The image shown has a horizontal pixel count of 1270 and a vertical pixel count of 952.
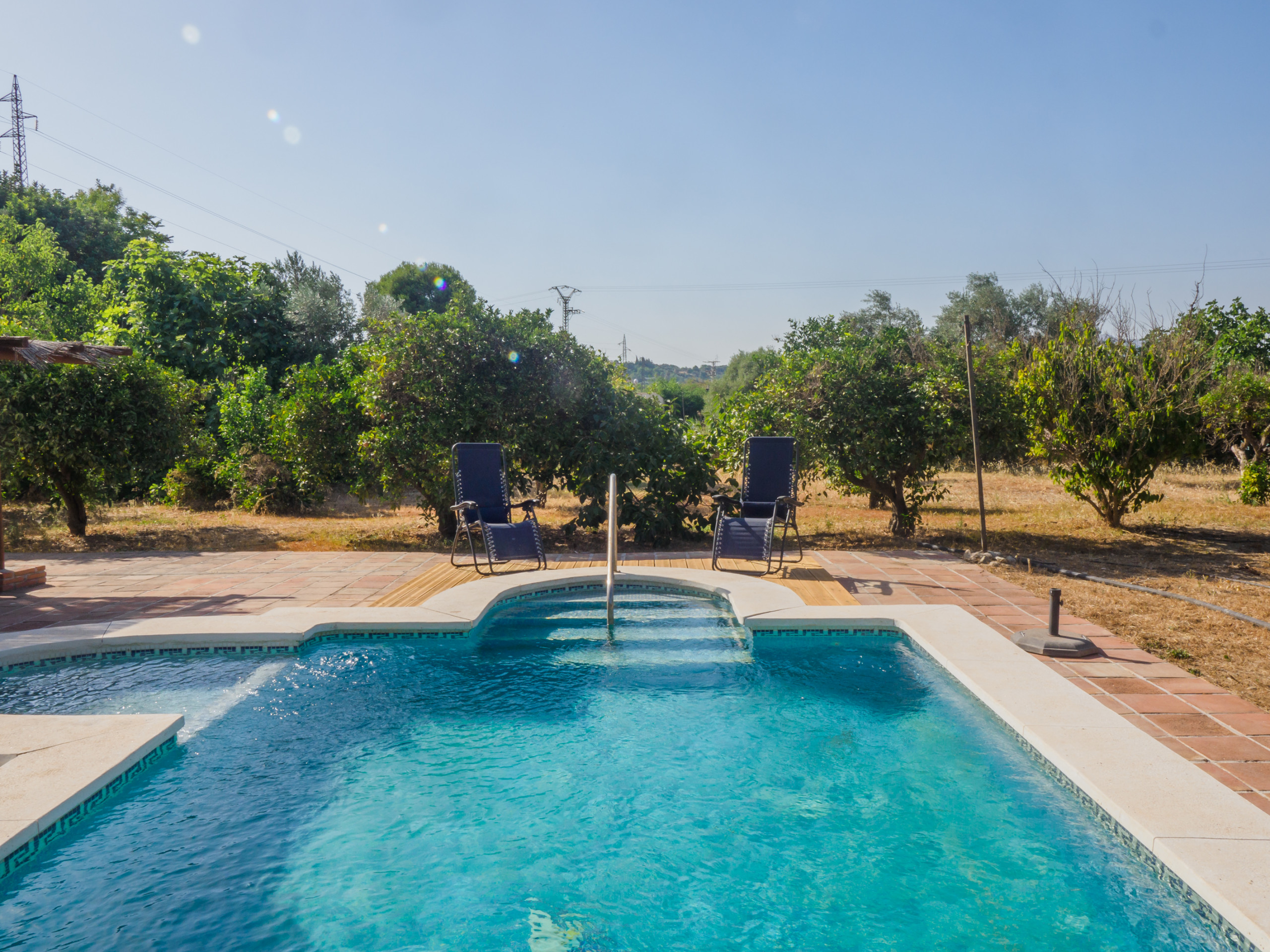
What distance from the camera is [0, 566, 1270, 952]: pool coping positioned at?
98.9 inches

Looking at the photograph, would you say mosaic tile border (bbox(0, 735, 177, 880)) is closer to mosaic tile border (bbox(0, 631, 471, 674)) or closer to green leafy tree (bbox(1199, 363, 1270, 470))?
mosaic tile border (bbox(0, 631, 471, 674))

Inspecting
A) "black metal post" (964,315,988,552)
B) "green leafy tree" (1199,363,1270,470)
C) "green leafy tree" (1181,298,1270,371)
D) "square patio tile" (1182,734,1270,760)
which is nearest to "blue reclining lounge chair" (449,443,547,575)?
"black metal post" (964,315,988,552)

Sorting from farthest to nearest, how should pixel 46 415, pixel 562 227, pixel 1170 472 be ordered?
pixel 1170 472 < pixel 562 227 < pixel 46 415

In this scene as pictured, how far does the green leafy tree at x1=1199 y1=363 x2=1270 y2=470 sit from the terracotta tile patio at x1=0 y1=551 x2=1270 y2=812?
759 cm

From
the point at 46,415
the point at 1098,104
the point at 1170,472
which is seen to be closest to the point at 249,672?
the point at 46,415

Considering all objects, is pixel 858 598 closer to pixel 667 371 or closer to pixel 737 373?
pixel 737 373

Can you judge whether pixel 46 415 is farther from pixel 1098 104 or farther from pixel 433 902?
pixel 1098 104

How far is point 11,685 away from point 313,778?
8.06 feet

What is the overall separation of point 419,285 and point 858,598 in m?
36.8

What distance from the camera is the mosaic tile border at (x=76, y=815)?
2.75 m

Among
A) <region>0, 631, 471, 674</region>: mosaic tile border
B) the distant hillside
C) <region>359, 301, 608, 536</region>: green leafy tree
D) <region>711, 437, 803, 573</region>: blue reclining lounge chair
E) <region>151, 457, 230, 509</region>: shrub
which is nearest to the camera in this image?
<region>0, 631, 471, 674</region>: mosaic tile border

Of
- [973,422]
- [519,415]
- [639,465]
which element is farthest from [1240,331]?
[519,415]

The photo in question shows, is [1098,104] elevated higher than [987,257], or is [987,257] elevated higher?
[987,257]

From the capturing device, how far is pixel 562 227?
16.8 m
